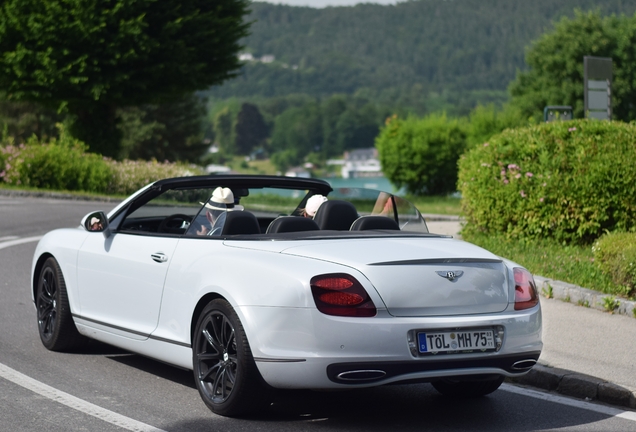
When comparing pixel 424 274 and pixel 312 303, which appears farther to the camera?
pixel 424 274

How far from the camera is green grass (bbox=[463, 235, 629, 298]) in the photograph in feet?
34.3

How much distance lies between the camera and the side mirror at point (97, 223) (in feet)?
23.8

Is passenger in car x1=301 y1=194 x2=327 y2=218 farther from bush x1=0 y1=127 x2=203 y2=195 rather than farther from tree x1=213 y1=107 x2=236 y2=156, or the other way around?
tree x1=213 y1=107 x2=236 y2=156

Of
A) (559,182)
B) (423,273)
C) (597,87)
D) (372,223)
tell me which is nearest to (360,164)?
(597,87)

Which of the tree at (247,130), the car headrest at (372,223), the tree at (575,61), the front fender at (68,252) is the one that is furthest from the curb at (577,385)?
the tree at (247,130)

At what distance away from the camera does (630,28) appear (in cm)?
5628

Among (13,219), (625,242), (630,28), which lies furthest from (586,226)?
(630,28)

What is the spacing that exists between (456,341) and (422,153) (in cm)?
2931

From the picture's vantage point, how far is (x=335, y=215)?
6.70 m

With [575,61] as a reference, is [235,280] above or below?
below

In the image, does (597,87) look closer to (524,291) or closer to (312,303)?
(524,291)

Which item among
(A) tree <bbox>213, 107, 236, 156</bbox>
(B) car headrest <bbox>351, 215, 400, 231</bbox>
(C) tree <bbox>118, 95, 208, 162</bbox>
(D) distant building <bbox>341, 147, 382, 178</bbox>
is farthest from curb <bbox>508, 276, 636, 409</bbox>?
(A) tree <bbox>213, 107, 236, 156</bbox>

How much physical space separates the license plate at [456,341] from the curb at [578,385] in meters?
1.32

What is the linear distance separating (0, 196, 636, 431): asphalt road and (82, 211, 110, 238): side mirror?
1.03m
